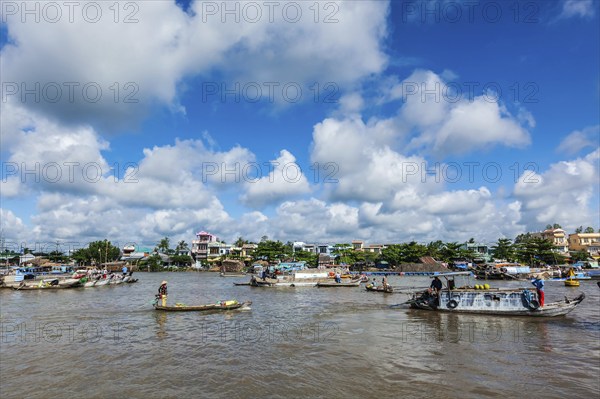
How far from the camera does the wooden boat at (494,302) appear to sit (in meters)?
21.5

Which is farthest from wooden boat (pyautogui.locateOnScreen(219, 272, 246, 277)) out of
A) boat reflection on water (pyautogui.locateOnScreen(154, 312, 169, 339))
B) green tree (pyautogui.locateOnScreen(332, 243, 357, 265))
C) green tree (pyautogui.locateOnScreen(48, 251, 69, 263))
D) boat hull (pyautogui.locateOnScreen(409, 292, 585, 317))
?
boat hull (pyautogui.locateOnScreen(409, 292, 585, 317))

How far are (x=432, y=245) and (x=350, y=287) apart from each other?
197 ft

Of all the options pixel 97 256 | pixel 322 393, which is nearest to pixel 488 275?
pixel 322 393

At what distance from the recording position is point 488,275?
59125 mm

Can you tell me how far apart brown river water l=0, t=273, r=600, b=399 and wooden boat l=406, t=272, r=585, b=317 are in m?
0.61

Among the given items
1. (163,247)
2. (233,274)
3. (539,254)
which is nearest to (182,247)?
(163,247)

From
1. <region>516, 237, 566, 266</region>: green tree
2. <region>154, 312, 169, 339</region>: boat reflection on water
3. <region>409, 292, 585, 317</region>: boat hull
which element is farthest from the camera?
<region>516, 237, 566, 266</region>: green tree

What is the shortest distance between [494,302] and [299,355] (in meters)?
14.8

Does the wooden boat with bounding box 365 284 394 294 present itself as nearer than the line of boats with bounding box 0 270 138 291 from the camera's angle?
Yes

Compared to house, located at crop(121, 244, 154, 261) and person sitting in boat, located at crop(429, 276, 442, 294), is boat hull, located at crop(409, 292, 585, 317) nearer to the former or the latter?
person sitting in boat, located at crop(429, 276, 442, 294)

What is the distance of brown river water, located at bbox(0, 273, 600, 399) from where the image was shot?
10952mm

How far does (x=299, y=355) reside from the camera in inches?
567

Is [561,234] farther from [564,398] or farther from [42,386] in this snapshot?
[42,386]

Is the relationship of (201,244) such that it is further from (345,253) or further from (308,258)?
(345,253)
